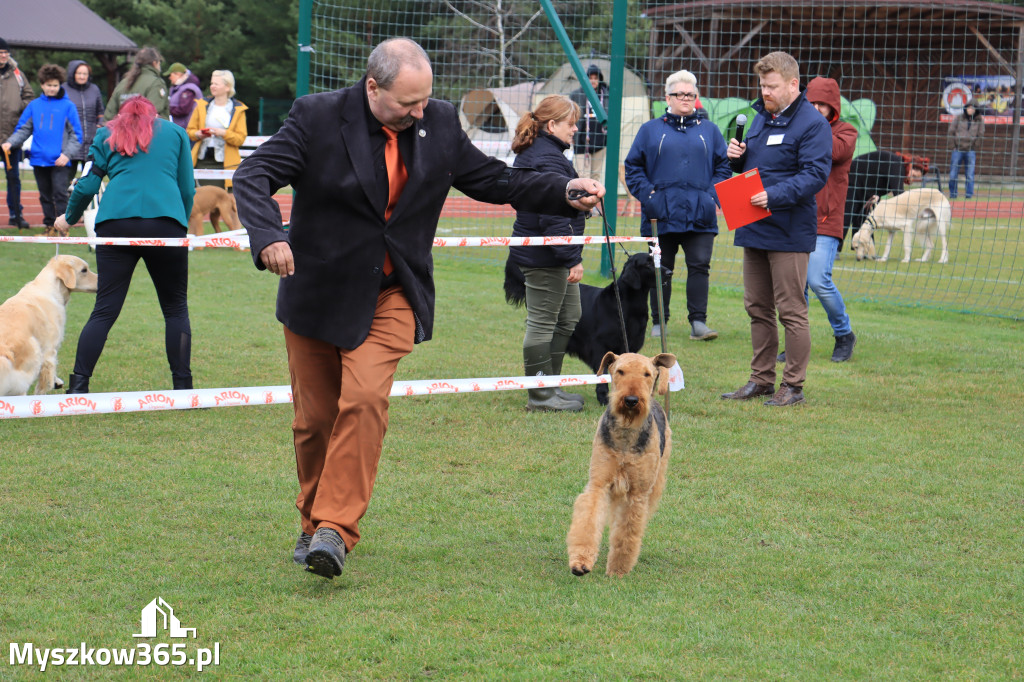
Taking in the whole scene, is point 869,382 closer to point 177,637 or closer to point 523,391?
point 523,391

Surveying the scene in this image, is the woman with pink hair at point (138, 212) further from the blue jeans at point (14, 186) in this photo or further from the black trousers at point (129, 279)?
the blue jeans at point (14, 186)

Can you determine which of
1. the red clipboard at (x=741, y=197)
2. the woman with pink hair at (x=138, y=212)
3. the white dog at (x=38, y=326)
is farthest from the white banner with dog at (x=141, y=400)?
the red clipboard at (x=741, y=197)

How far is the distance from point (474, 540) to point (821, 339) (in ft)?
18.4

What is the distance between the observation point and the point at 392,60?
3.27 metres

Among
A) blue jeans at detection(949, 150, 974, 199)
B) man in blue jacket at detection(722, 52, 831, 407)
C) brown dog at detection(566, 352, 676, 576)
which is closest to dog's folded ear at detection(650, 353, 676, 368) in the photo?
brown dog at detection(566, 352, 676, 576)

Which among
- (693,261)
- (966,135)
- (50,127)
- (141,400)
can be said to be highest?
(966,135)

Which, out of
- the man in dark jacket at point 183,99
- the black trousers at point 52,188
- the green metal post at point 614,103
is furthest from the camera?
the black trousers at point 52,188

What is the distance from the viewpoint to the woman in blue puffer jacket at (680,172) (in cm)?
815

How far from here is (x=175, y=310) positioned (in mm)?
6168

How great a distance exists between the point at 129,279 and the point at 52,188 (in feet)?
28.8

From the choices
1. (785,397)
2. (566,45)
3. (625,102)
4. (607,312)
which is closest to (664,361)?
(607,312)

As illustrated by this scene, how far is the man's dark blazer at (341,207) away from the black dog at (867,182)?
1107cm

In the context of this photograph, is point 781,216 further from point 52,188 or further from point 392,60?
point 52,188

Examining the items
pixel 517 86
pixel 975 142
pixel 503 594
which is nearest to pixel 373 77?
pixel 503 594
